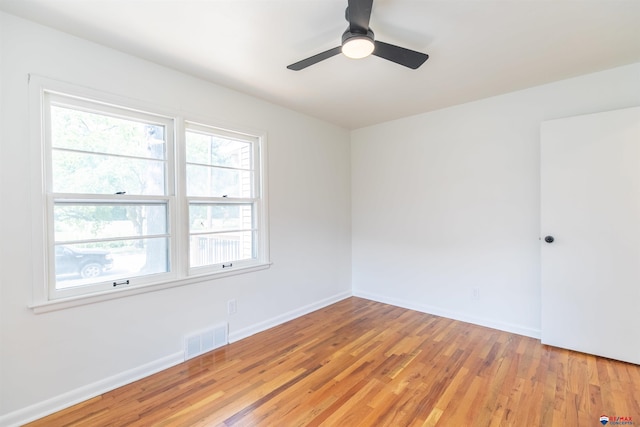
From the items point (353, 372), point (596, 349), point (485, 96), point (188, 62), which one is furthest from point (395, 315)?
point (188, 62)

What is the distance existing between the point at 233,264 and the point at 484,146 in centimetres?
297

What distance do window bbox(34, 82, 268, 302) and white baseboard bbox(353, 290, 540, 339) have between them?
1829 mm

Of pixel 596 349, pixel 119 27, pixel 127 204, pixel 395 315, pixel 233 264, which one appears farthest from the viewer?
pixel 395 315

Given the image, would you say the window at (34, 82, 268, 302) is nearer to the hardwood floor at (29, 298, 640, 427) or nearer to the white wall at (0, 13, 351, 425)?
the white wall at (0, 13, 351, 425)

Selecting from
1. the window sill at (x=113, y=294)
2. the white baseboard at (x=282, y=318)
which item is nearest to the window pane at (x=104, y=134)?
the window sill at (x=113, y=294)

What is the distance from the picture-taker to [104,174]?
2176 millimetres

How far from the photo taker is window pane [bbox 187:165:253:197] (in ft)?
8.78

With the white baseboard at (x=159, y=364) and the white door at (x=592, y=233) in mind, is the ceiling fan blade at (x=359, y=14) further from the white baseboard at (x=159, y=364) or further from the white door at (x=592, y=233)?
the white baseboard at (x=159, y=364)

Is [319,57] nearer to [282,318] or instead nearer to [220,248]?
[220,248]

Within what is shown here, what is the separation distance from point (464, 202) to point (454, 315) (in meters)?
1.33

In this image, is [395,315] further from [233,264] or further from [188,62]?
[188,62]

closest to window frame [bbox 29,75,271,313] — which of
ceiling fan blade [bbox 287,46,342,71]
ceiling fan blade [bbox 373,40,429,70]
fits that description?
ceiling fan blade [bbox 287,46,342,71]

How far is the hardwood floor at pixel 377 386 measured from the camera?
72.1 inches

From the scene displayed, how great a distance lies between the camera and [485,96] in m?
3.12
